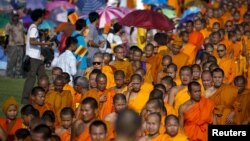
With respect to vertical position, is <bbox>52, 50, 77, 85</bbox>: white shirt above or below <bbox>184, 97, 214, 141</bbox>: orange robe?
above

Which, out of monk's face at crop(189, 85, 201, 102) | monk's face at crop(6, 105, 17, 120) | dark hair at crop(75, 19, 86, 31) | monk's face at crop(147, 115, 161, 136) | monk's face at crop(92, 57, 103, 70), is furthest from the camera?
dark hair at crop(75, 19, 86, 31)

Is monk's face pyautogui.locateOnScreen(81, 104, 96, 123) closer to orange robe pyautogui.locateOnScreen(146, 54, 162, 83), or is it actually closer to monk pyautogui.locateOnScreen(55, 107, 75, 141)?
monk pyautogui.locateOnScreen(55, 107, 75, 141)

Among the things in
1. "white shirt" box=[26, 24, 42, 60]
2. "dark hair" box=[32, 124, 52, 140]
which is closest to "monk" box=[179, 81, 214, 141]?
"dark hair" box=[32, 124, 52, 140]

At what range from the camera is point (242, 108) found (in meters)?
15.1

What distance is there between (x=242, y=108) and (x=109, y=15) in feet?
26.7

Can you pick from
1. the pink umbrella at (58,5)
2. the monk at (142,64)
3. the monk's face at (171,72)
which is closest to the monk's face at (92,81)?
the monk's face at (171,72)

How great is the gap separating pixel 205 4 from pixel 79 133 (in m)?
21.5

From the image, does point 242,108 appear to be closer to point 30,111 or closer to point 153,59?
point 30,111

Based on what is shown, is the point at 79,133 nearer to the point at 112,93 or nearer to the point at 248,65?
the point at 112,93

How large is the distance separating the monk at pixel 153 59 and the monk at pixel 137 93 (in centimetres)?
367

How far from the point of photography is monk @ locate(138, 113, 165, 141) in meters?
11.9

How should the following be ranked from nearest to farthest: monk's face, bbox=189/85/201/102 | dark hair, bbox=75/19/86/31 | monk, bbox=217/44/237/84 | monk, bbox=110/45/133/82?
monk's face, bbox=189/85/201/102
monk, bbox=110/45/133/82
monk, bbox=217/44/237/84
dark hair, bbox=75/19/86/31

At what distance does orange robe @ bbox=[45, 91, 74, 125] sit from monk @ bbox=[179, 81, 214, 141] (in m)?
1.95

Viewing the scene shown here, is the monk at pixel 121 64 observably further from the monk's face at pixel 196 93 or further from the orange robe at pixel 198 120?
the orange robe at pixel 198 120
